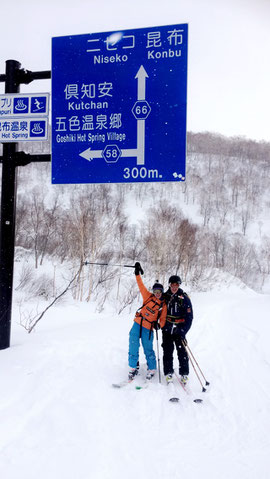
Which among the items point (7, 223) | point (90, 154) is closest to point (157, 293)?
point (90, 154)

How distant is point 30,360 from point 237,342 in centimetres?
476

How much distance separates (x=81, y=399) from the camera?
3.74 meters

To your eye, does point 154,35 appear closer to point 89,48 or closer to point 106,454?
point 89,48

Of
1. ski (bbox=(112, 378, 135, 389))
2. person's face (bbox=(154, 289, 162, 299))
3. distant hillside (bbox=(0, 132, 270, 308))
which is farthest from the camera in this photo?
distant hillside (bbox=(0, 132, 270, 308))

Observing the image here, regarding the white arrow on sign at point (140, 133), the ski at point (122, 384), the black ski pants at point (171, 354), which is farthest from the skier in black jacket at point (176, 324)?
the white arrow on sign at point (140, 133)

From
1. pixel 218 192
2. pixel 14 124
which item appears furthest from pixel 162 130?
pixel 218 192

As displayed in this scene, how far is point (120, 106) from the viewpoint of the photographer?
15.5 ft

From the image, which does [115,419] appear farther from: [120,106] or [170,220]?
[170,220]

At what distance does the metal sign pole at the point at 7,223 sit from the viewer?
509 cm

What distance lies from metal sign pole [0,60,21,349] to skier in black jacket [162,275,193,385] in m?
2.55

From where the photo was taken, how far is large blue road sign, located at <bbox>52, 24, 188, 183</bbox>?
15.0ft

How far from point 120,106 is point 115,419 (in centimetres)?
414

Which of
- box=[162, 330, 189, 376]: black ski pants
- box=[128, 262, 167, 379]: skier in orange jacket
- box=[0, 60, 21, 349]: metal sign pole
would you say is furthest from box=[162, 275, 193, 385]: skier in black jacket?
box=[0, 60, 21, 349]: metal sign pole

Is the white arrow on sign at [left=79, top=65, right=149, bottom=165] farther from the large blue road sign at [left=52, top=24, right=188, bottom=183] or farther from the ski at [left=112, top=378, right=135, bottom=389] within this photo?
the ski at [left=112, top=378, right=135, bottom=389]
